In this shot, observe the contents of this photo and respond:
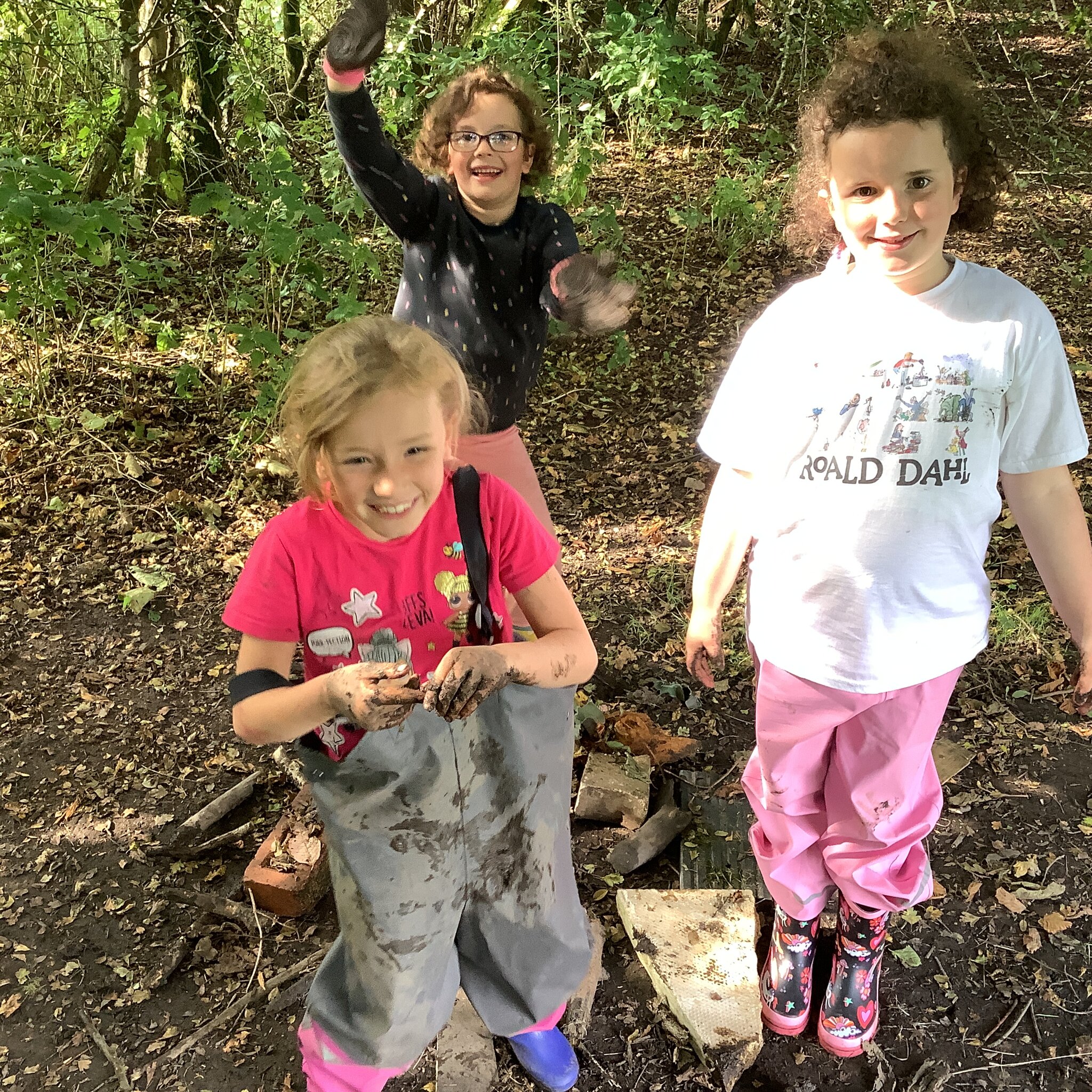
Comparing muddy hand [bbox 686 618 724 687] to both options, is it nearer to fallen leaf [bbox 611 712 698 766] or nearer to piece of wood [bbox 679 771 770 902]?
piece of wood [bbox 679 771 770 902]

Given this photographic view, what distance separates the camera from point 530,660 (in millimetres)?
1506

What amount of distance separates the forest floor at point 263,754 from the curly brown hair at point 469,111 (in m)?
1.74

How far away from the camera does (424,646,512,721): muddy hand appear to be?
1362 mm

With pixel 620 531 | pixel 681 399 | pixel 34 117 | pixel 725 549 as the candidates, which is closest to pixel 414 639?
pixel 725 549

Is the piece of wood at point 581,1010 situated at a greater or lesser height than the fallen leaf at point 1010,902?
greater

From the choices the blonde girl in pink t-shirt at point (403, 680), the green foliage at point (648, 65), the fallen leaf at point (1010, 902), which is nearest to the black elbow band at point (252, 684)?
the blonde girl in pink t-shirt at point (403, 680)

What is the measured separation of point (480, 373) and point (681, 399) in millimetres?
2825

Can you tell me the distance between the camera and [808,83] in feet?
23.5

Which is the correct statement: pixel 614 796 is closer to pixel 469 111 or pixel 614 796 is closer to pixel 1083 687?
pixel 1083 687

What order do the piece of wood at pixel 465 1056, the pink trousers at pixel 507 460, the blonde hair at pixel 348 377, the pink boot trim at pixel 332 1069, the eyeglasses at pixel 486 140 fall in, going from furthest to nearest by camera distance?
1. the pink trousers at pixel 507 460
2. the eyeglasses at pixel 486 140
3. the piece of wood at pixel 465 1056
4. the pink boot trim at pixel 332 1069
5. the blonde hair at pixel 348 377

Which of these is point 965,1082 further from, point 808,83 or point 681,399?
point 808,83

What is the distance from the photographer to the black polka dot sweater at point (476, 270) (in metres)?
2.40

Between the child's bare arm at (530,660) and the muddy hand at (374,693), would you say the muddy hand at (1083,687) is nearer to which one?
the child's bare arm at (530,660)

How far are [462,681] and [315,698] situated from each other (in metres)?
0.23
